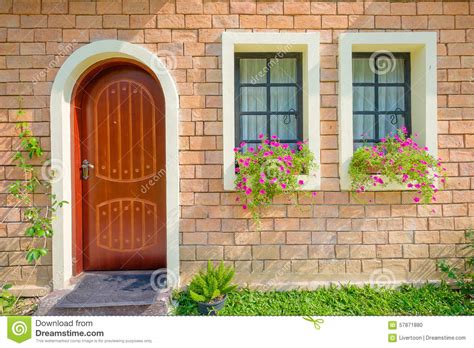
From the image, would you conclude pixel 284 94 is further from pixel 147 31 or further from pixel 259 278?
pixel 259 278

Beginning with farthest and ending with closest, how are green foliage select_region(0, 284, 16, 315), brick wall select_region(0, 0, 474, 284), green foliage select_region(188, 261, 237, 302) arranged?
brick wall select_region(0, 0, 474, 284)
green foliage select_region(0, 284, 16, 315)
green foliage select_region(188, 261, 237, 302)

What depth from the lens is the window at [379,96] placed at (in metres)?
3.43

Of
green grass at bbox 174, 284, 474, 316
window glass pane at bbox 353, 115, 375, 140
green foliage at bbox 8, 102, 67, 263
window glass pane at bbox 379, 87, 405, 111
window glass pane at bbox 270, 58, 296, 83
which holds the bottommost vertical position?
green grass at bbox 174, 284, 474, 316

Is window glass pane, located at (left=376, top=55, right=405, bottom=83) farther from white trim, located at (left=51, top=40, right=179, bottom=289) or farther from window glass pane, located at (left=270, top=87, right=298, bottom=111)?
white trim, located at (left=51, top=40, right=179, bottom=289)

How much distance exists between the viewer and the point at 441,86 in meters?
3.24

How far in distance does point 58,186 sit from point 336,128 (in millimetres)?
3058

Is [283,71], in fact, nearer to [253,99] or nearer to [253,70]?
[253,70]

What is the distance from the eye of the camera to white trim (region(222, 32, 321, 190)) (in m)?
3.14

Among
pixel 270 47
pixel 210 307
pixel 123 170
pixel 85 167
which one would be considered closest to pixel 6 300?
pixel 85 167

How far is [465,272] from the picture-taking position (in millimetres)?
3266

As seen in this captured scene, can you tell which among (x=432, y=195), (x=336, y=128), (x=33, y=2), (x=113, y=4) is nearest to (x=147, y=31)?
(x=113, y=4)

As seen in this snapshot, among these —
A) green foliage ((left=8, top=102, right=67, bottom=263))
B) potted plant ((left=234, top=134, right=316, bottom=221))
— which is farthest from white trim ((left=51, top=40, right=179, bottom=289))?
potted plant ((left=234, top=134, right=316, bottom=221))

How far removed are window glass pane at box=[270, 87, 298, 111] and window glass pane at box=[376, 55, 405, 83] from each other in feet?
3.34

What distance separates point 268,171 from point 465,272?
8.19ft
